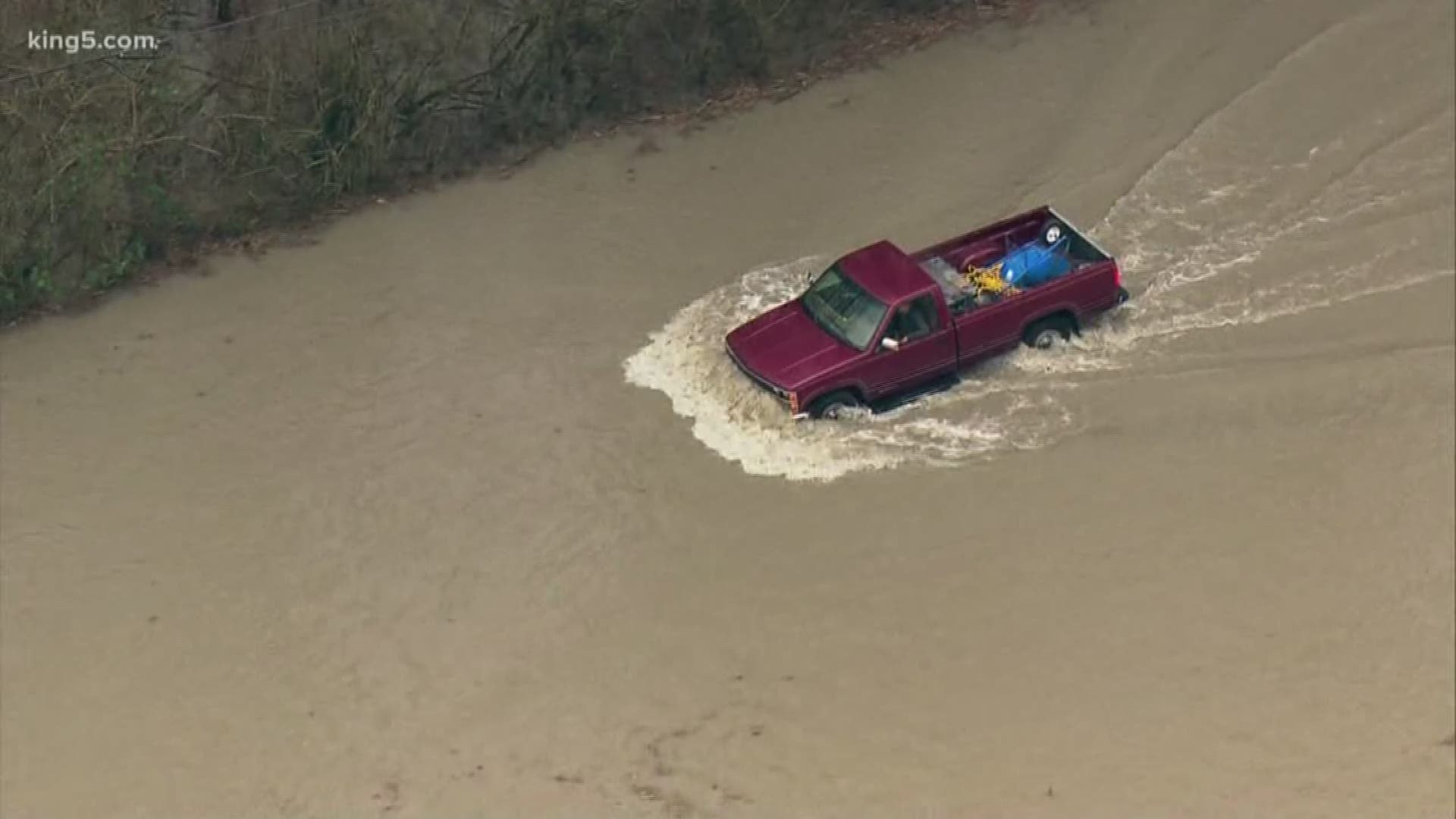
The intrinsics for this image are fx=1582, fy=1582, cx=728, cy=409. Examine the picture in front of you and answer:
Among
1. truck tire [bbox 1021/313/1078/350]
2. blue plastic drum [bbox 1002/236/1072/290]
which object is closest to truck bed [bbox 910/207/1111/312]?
blue plastic drum [bbox 1002/236/1072/290]

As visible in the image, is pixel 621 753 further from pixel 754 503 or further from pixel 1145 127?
pixel 1145 127

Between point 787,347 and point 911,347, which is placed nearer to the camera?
point 911,347

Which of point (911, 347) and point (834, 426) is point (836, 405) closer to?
point (834, 426)

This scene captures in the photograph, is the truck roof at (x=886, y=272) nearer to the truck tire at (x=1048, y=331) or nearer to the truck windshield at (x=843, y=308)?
the truck windshield at (x=843, y=308)

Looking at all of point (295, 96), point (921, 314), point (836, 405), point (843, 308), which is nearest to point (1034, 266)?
point (921, 314)

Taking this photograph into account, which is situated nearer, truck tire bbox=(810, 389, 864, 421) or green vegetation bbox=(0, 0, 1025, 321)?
truck tire bbox=(810, 389, 864, 421)

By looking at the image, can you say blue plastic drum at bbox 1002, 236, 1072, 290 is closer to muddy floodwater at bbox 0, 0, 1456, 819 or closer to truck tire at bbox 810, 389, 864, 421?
muddy floodwater at bbox 0, 0, 1456, 819
